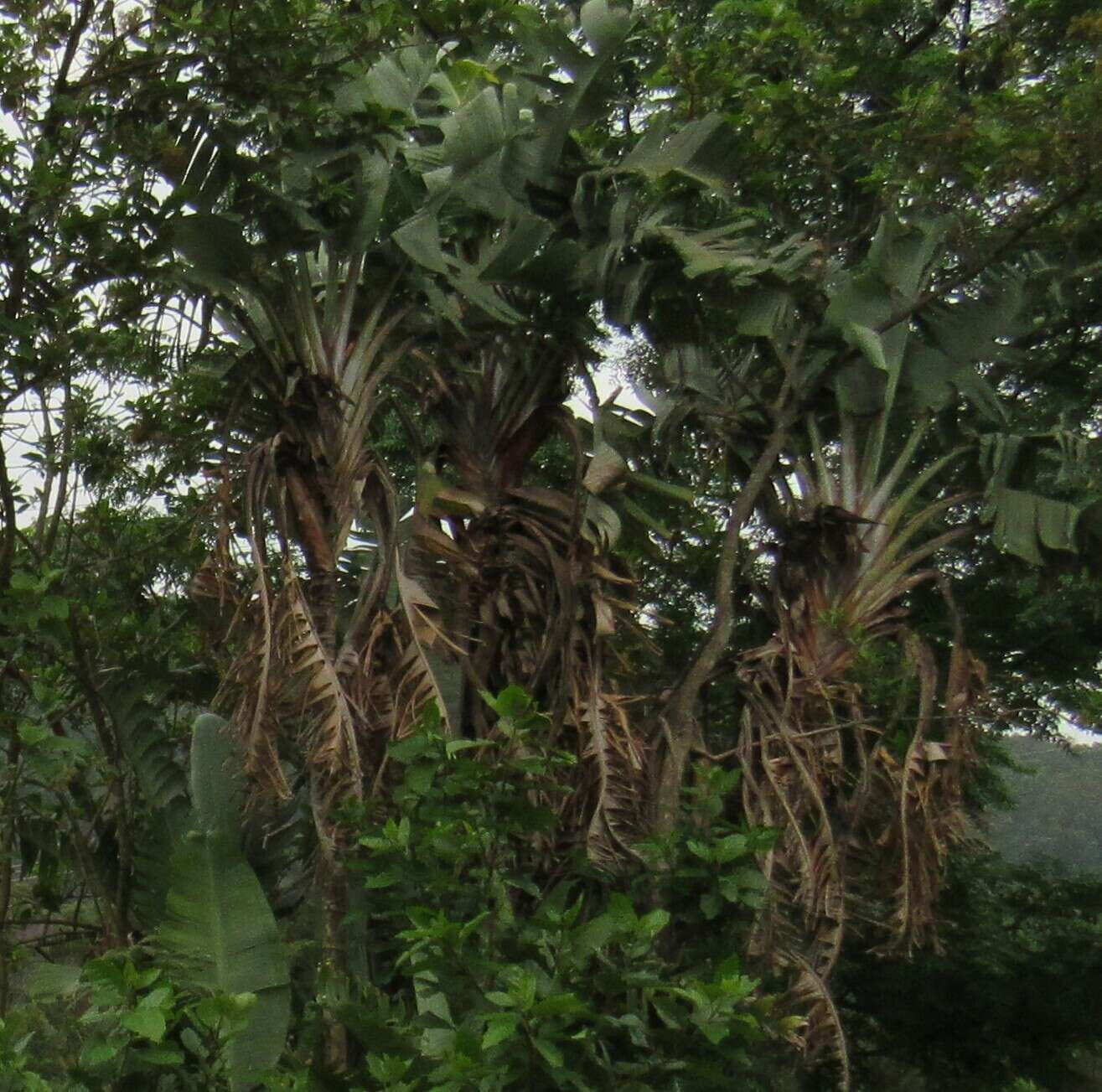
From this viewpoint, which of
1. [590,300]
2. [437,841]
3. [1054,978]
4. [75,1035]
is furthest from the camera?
[1054,978]

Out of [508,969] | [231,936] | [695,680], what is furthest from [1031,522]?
[231,936]

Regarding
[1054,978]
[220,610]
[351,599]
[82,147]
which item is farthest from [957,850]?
[82,147]

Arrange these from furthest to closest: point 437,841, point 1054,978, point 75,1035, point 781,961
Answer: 1. point 1054,978
2. point 781,961
3. point 75,1035
4. point 437,841

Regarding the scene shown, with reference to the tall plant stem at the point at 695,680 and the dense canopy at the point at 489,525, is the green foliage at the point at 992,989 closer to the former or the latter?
the dense canopy at the point at 489,525

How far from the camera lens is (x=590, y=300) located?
612cm

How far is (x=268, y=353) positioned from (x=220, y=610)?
3.28 ft

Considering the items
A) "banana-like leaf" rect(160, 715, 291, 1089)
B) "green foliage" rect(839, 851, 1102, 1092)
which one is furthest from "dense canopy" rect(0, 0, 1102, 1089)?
"green foliage" rect(839, 851, 1102, 1092)

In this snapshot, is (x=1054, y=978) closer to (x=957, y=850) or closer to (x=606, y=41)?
(x=957, y=850)

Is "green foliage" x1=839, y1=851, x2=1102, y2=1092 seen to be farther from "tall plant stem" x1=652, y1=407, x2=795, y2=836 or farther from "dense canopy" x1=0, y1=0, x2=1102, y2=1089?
"tall plant stem" x1=652, y1=407, x2=795, y2=836

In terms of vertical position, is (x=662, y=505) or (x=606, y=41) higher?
(x=606, y=41)

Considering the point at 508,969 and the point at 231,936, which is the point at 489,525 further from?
the point at 508,969

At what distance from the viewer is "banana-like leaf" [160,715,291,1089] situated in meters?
4.91

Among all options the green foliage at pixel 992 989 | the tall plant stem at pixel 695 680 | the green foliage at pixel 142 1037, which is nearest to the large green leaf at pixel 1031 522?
the tall plant stem at pixel 695 680

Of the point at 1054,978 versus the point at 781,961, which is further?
the point at 1054,978
